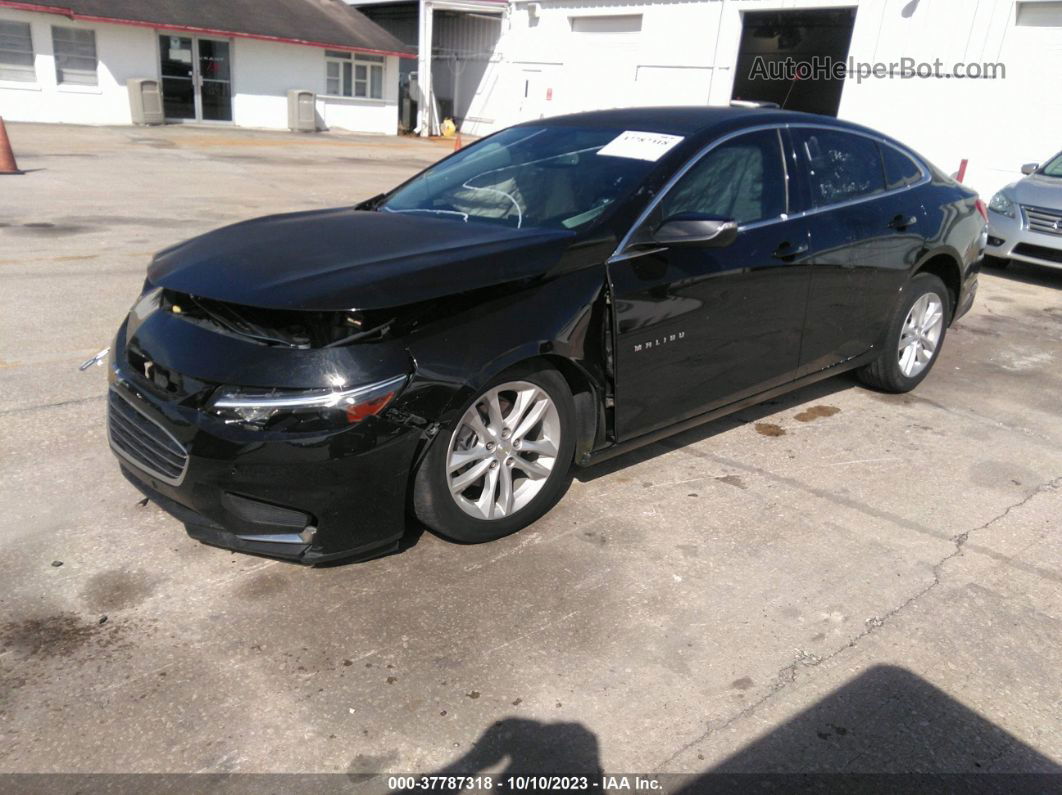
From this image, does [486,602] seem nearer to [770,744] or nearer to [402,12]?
[770,744]

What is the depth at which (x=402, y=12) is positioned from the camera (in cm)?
3194

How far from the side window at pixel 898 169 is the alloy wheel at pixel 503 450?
2993mm

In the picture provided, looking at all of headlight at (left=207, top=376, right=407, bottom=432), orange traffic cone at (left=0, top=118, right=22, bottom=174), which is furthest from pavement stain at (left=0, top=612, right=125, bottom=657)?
orange traffic cone at (left=0, top=118, right=22, bottom=174)

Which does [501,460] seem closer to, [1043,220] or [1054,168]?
[1043,220]

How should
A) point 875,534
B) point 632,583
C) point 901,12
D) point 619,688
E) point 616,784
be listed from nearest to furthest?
point 616,784, point 619,688, point 632,583, point 875,534, point 901,12

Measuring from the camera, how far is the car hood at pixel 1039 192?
32.5 ft

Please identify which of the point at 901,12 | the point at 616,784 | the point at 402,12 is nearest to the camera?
the point at 616,784

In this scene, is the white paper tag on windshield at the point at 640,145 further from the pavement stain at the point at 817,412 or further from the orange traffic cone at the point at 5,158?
the orange traffic cone at the point at 5,158

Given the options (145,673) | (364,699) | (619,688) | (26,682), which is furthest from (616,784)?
(26,682)

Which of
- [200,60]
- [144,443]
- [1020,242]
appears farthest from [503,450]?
[200,60]

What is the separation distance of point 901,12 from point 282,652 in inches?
691

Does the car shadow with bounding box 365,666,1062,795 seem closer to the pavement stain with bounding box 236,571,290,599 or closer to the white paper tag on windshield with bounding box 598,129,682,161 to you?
the pavement stain with bounding box 236,571,290,599

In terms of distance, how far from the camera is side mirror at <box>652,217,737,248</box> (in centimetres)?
380

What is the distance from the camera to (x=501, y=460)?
359cm
